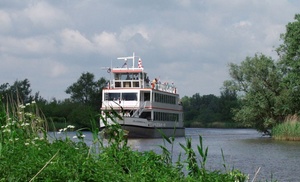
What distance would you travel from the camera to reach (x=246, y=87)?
4828 centimetres

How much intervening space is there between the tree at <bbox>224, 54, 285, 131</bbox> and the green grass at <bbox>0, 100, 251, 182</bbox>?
126ft

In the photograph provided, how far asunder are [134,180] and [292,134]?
32.4 m

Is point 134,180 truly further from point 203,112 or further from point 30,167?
point 203,112

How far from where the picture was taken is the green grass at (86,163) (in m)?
6.59

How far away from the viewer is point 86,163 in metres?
7.02

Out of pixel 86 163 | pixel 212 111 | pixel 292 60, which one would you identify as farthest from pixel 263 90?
pixel 212 111

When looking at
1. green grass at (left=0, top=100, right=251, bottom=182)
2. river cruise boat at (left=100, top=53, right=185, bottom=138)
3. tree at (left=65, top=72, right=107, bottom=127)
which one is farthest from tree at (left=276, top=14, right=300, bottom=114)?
tree at (left=65, top=72, right=107, bottom=127)

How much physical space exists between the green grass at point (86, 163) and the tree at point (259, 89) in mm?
38441

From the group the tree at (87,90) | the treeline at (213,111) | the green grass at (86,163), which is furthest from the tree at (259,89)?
the treeline at (213,111)

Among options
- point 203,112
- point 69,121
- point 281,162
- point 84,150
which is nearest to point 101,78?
point 69,121

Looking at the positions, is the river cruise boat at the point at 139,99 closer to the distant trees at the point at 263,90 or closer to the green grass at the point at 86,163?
the distant trees at the point at 263,90

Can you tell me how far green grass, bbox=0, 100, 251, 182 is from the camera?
21.6ft

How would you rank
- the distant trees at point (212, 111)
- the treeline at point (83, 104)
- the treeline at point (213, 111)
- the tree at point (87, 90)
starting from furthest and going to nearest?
the distant trees at point (212, 111) < the treeline at point (213, 111) < the tree at point (87, 90) < the treeline at point (83, 104)

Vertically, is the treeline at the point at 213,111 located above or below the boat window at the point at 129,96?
above
